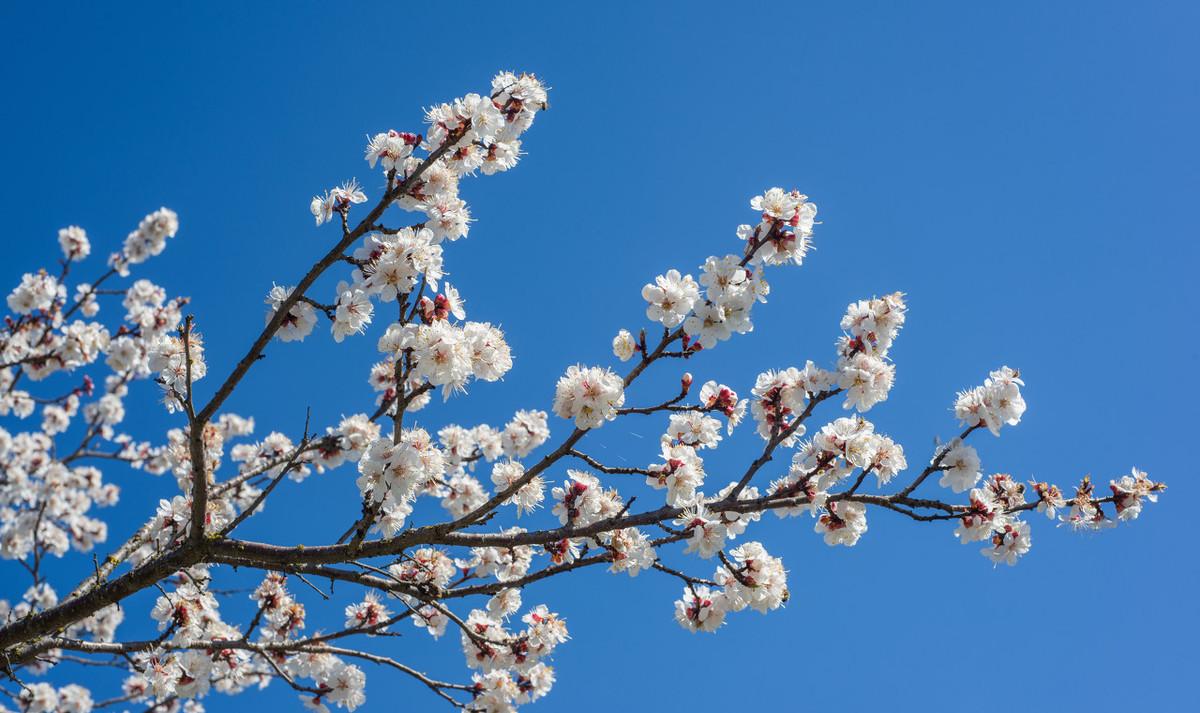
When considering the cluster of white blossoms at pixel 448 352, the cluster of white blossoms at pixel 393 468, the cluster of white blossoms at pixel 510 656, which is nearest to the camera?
the cluster of white blossoms at pixel 448 352

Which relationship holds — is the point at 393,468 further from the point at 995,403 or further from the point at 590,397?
the point at 995,403

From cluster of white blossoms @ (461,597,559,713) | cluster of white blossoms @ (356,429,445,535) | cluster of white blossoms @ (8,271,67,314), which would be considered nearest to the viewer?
cluster of white blossoms @ (356,429,445,535)

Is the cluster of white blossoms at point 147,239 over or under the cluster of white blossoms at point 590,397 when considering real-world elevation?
over

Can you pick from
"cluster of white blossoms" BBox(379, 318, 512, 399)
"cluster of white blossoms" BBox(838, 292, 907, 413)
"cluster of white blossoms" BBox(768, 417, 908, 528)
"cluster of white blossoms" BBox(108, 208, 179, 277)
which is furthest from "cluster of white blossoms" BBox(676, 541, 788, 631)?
"cluster of white blossoms" BBox(108, 208, 179, 277)

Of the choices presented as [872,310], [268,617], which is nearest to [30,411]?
[268,617]

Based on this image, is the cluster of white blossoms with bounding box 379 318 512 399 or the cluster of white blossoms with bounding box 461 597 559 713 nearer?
the cluster of white blossoms with bounding box 379 318 512 399

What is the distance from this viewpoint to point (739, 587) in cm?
388

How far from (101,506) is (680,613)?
10.4 meters

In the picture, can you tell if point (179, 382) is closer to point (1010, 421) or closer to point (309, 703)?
point (309, 703)

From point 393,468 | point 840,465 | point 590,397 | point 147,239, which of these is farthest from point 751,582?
point 147,239

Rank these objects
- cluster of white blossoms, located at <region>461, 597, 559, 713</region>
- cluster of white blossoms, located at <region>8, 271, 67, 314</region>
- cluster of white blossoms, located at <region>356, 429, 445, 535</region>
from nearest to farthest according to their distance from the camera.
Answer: cluster of white blossoms, located at <region>356, 429, 445, 535</region> → cluster of white blossoms, located at <region>461, 597, 559, 713</region> → cluster of white blossoms, located at <region>8, 271, 67, 314</region>

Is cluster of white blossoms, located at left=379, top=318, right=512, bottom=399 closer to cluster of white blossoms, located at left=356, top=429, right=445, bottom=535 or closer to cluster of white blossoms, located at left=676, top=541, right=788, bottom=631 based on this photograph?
cluster of white blossoms, located at left=356, top=429, right=445, bottom=535

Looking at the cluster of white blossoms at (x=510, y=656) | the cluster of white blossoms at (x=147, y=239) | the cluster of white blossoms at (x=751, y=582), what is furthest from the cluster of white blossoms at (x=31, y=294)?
the cluster of white blossoms at (x=751, y=582)

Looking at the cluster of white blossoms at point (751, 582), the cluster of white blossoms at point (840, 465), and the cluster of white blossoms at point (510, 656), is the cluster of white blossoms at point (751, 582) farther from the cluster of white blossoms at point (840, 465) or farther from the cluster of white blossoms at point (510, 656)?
the cluster of white blossoms at point (510, 656)
